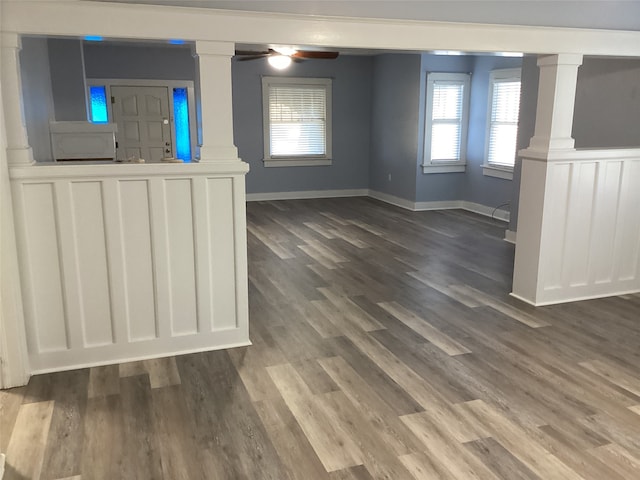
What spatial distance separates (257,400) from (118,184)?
1.42 m

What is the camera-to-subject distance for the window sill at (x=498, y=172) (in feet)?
24.6

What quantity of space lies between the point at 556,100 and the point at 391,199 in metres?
5.19

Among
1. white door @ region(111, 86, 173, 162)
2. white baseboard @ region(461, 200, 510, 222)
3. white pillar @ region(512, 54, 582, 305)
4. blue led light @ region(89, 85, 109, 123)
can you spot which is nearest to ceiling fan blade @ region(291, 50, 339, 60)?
white pillar @ region(512, 54, 582, 305)

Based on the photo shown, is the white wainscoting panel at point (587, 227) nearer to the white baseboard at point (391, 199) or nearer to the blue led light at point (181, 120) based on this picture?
the white baseboard at point (391, 199)

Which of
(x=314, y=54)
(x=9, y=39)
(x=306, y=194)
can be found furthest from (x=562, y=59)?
(x=306, y=194)

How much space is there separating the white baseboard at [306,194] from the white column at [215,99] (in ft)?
19.7

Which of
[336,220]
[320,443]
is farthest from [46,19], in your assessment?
[336,220]

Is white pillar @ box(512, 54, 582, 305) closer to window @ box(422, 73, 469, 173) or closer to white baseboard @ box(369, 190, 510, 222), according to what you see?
white baseboard @ box(369, 190, 510, 222)

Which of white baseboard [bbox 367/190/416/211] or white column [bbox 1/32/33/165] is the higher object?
white column [bbox 1/32/33/165]

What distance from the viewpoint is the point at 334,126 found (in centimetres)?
958

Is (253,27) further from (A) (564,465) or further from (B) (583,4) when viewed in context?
(A) (564,465)

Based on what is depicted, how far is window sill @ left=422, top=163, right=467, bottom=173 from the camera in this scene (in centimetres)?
834

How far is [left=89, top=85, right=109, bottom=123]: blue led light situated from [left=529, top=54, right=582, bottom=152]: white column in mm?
6375

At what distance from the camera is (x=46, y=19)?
284cm
